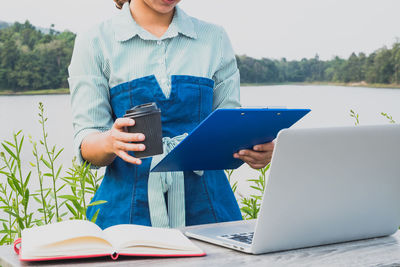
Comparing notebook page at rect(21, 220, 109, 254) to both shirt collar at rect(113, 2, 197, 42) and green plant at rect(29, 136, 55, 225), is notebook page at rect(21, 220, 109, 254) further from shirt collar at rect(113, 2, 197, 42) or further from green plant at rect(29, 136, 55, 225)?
green plant at rect(29, 136, 55, 225)

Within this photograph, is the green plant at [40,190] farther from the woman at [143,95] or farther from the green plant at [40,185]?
the woman at [143,95]

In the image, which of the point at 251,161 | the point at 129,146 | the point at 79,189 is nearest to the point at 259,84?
the point at 79,189

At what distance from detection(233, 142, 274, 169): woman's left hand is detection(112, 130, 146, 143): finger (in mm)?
341

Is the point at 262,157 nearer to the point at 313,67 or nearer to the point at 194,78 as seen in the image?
the point at 194,78

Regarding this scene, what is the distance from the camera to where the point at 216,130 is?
1.21 m

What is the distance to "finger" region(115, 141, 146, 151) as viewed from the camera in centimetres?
125

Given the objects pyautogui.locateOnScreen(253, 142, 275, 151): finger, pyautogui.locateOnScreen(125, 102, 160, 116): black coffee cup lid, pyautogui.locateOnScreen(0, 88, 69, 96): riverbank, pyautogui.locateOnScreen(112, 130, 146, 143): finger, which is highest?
pyautogui.locateOnScreen(125, 102, 160, 116): black coffee cup lid

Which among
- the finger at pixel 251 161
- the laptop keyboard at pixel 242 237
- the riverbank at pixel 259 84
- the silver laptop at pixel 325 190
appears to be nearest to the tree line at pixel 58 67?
the riverbank at pixel 259 84

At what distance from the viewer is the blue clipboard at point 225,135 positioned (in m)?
1.14

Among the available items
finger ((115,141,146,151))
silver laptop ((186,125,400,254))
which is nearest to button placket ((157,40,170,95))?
finger ((115,141,146,151))

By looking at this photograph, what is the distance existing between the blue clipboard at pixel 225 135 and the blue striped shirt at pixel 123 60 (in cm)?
31

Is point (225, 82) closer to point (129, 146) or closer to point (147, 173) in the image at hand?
point (147, 173)

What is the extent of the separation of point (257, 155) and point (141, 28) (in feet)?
1.90

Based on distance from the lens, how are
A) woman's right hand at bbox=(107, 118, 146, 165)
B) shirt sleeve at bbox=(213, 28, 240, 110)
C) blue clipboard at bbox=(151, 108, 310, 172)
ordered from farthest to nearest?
1. shirt sleeve at bbox=(213, 28, 240, 110)
2. woman's right hand at bbox=(107, 118, 146, 165)
3. blue clipboard at bbox=(151, 108, 310, 172)
